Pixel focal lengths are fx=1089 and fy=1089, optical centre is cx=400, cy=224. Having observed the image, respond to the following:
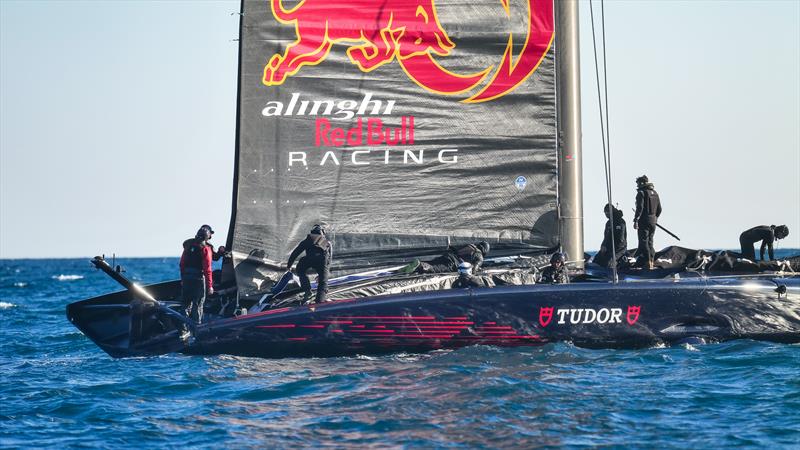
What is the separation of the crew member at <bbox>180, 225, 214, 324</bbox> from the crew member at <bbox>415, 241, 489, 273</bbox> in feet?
8.19

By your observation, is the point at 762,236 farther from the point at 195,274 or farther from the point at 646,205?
the point at 195,274

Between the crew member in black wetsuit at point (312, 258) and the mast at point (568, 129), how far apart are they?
9.75 ft

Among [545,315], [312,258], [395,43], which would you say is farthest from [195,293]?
[545,315]

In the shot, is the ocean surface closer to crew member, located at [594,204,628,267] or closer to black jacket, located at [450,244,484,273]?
black jacket, located at [450,244,484,273]

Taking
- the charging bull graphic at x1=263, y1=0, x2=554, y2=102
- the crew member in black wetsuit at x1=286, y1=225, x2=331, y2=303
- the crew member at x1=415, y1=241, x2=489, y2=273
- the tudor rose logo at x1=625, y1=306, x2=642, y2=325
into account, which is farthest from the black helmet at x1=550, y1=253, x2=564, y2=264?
the crew member in black wetsuit at x1=286, y1=225, x2=331, y2=303

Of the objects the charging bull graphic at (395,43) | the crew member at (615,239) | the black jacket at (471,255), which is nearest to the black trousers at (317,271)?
the black jacket at (471,255)

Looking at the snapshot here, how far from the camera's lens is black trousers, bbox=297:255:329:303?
12203mm

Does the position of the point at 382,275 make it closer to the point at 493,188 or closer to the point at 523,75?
the point at 493,188

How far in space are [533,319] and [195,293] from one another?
3.92 meters

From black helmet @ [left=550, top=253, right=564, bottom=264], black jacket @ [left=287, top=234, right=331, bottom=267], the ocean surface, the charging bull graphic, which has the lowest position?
the ocean surface

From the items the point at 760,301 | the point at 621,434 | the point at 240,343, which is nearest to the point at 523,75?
the point at 760,301

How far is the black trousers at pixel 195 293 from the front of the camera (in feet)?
41.2

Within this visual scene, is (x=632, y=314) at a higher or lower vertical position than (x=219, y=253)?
lower

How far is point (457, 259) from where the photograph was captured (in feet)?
43.1
